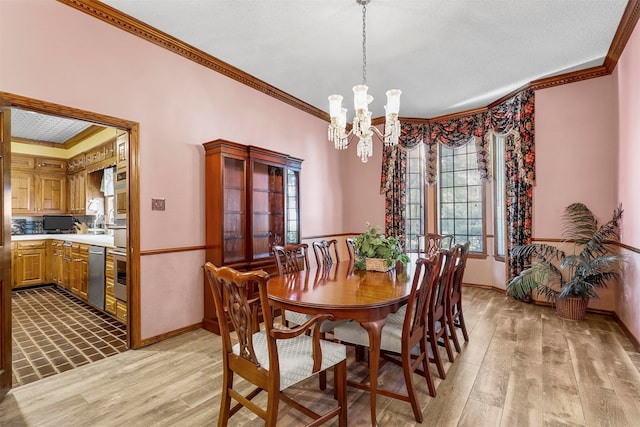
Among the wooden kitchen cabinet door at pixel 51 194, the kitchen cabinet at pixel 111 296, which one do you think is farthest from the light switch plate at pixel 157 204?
the wooden kitchen cabinet door at pixel 51 194

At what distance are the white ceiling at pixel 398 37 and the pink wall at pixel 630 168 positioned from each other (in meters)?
0.37

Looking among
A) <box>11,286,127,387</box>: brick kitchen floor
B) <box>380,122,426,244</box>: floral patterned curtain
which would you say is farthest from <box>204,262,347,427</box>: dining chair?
<box>380,122,426,244</box>: floral patterned curtain

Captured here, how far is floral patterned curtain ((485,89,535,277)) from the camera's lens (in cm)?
433

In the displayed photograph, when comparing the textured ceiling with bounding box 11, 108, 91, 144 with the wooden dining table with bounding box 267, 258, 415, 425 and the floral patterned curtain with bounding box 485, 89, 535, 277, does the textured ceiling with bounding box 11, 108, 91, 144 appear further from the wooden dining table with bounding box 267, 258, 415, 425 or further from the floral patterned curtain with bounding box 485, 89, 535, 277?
the floral patterned curtain with bounding box 485, 89, 535, 277

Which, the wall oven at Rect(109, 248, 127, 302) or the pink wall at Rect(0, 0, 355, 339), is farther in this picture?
the wall oven at Rect(109, 248, 127, 302)

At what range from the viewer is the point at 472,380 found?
93.0 inches

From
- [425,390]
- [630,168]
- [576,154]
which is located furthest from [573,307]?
[425,390]

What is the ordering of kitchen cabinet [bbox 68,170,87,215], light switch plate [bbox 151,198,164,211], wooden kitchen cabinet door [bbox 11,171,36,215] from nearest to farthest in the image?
light switch plate [bbox 151,198,164,211] → wooden kitchen cabinet door [bbox 11,171,36,215] → kitchen cabinet [bbox 68,170,87,215]

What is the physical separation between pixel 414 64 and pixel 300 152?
2.09 metres

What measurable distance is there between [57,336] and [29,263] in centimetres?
299

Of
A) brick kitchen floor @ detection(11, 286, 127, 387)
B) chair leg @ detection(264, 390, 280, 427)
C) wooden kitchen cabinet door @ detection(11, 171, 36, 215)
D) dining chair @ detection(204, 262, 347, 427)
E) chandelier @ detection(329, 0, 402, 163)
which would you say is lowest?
brick kitchen floor @ detection(11, 286, 127, 387)

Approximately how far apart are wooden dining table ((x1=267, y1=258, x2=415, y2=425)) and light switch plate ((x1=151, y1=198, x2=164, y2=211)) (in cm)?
151

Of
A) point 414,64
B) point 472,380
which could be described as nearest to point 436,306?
point 472,380

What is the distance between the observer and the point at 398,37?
313 cm
